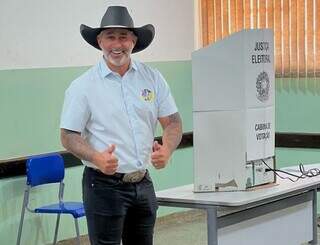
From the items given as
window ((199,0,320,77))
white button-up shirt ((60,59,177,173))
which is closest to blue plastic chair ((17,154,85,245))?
white button-up shirt ((60,59,177,173))

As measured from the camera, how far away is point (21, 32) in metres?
4.63

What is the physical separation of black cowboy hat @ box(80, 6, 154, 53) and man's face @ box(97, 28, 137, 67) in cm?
2

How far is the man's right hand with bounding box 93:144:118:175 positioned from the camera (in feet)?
8.52

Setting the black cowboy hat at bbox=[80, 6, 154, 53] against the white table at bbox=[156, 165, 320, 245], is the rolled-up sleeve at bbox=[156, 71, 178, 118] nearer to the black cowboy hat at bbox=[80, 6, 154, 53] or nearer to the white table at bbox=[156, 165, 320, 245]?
the black cowboy hat at bbox=[80, 6, 154, 53]

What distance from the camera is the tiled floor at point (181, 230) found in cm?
514


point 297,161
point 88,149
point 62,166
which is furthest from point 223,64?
point 297,161

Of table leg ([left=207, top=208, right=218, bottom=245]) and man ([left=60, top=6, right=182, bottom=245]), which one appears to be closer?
man ([left=60, top=6, right=182, bottom=245])

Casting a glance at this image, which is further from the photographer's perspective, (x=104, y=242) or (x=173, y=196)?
(x=173, y=196)

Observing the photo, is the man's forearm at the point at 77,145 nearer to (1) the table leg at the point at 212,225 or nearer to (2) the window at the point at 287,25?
(1) the table leg at the point at 212,225

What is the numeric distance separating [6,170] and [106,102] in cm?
194

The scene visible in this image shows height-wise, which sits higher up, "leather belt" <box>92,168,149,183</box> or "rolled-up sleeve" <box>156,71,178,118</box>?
"rolled-up sleeve" <box>156,71,178,118</box>

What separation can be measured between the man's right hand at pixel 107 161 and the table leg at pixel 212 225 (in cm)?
62

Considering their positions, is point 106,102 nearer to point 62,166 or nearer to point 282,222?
point 282,222

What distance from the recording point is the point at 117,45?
2.80 metres
